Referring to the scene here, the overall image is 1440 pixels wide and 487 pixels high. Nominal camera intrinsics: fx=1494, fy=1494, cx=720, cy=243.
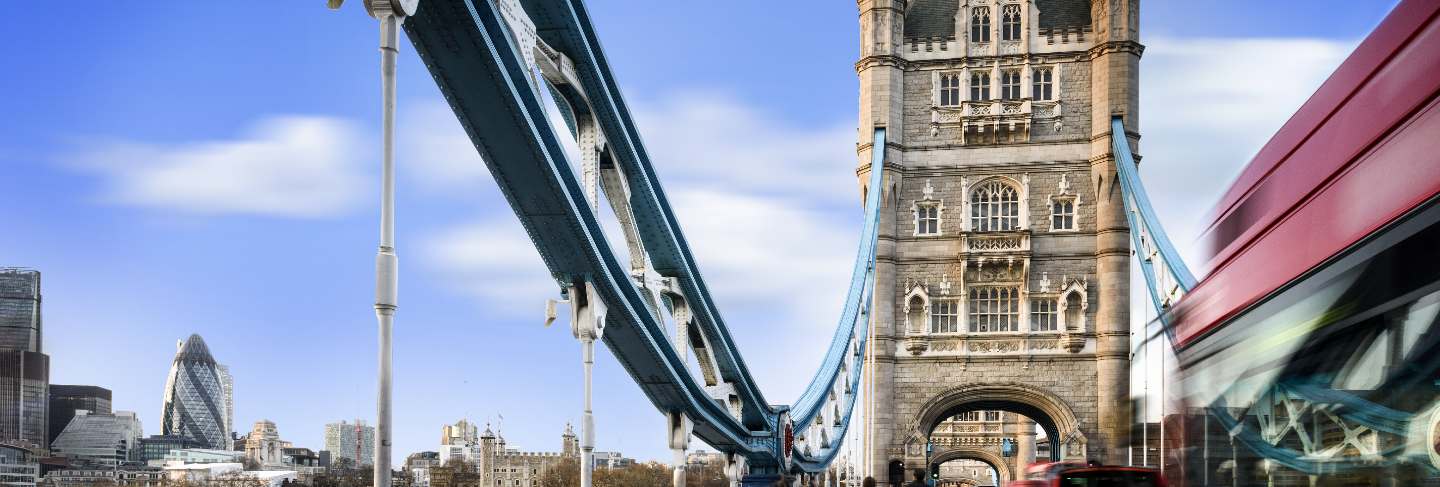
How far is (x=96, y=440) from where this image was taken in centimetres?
9750

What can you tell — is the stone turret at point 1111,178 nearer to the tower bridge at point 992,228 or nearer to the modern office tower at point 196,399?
the tower bridge at point 992,228

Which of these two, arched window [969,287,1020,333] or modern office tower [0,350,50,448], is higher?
arched window [969,287,1020,333]

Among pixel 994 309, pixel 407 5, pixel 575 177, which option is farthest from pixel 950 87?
pixel 407 5

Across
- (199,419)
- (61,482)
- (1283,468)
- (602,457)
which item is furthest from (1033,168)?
(199,419)

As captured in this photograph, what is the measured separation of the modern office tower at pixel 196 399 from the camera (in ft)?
554

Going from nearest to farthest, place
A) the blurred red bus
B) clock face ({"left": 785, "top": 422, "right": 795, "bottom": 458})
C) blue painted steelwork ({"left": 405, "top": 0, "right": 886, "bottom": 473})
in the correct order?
blue painted steelwork ({"left": 405, "top": 0, "right": 886, "bottom": 473})
the blurred red bus
clock face ({"left": 785, "top": 422, "right": 795, "bottom": 458})

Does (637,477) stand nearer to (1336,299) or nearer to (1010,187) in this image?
(1010,187)

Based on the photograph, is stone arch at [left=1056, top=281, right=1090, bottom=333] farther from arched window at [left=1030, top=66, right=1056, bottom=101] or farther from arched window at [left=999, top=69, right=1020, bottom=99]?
arched window at [left=999, top=69, right=1020, bottom=99]

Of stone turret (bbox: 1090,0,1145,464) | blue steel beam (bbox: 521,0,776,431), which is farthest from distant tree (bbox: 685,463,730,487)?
blue steel beam (bbox: 521,0,776,431)

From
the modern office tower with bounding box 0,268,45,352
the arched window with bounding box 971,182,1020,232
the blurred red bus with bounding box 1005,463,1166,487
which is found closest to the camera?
the blurred red bus with bounding box 1005,463,1166,487

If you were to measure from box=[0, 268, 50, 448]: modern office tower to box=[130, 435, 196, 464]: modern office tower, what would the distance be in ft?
70.9

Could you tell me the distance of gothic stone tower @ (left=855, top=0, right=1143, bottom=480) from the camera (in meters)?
32.6

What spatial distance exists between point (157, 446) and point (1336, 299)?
13444cm

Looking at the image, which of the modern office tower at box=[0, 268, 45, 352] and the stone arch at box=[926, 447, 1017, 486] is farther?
the modern office tower at box=[0, 268, 45, 352]
